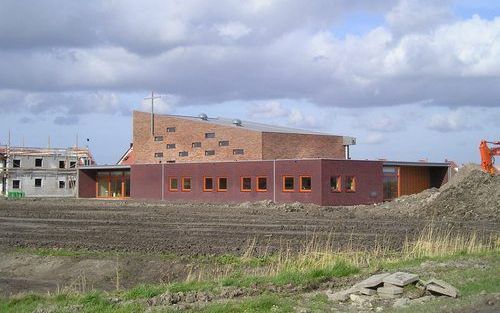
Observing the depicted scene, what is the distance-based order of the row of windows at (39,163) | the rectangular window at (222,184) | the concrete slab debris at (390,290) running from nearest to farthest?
1. the concrete slab debris at (390,290)
2. the rectangular window at (222,184)
3. the row of windows at (39,163)

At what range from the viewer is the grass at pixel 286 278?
10.3 m

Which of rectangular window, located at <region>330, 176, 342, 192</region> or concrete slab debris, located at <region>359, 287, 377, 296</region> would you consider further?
rectangular window, located at <region>330, 176, 342, 192</region>

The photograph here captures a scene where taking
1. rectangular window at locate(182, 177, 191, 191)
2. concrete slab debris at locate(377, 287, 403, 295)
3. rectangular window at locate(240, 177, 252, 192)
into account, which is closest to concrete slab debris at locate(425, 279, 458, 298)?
concrete slab debris at locate(377, 287, 403, 295)

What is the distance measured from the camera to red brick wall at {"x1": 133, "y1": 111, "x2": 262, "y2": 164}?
201 ft

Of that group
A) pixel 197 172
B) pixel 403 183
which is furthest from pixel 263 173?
pixel 403 183

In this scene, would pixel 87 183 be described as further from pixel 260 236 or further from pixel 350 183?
pixel 260 236

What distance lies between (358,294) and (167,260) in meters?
8.86

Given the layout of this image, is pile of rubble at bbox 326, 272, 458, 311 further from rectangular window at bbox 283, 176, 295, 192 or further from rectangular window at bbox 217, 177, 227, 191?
rectangular window at bbox 217, 177, 227, 191

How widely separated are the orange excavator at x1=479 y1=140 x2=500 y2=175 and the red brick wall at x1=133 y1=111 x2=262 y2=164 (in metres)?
22.5

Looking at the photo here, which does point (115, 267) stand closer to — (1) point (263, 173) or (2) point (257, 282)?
(2) point (257, 282)

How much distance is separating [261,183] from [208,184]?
611cm

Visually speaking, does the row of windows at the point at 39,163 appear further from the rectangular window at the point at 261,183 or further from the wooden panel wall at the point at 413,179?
the wooden panel wall at the point at 413,179

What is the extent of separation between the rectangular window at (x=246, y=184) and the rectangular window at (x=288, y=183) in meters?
3.64

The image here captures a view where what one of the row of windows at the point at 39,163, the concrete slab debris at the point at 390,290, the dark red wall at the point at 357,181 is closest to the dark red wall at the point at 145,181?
the dark red wall at the point at 357,181
